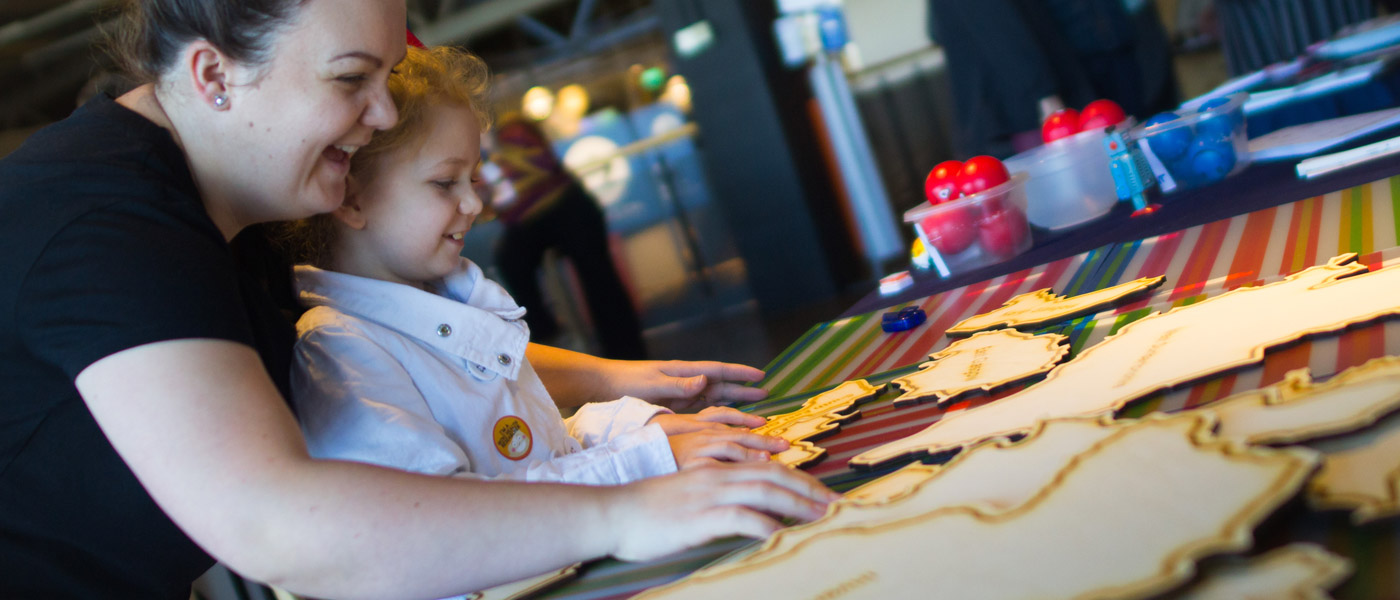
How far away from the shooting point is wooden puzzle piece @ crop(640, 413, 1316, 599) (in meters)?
0.48

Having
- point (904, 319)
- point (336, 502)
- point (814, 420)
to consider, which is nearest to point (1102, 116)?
point (904, 319)

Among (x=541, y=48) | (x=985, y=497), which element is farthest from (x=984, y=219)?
(x=541, y=48)

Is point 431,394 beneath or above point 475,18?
beneath

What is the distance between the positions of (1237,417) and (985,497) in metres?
0.18

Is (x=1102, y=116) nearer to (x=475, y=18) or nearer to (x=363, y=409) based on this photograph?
(x=363, y=409)

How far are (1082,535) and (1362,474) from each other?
15 cm

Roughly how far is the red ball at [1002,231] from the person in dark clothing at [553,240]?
123 inches

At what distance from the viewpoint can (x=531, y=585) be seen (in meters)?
0.77

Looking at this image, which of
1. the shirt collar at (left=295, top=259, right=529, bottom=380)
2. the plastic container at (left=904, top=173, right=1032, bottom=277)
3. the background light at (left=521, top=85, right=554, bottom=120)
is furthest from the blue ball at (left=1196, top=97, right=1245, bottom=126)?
the background light at (left=521, top=85, right=554, bottom=120)

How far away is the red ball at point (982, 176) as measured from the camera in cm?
170

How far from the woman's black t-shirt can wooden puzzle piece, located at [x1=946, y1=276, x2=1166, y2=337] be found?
0.83m

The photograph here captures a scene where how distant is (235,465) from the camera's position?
25.3 inches

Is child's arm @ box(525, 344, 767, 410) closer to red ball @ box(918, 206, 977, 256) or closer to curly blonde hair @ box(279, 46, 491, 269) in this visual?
curly blonde hair @ box(279, 46, 491, 269)

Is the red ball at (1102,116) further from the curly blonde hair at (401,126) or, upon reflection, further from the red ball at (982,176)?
the curly blonde hair at (401,126)
